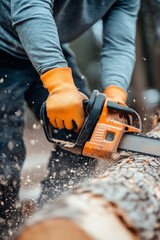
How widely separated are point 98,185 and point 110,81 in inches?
58.5

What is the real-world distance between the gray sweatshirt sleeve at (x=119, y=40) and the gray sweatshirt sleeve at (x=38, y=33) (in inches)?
31.1

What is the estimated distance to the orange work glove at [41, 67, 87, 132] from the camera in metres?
2.56

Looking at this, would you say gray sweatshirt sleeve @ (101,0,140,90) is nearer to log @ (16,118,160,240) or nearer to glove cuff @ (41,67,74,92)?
glove cuff @ (41,67,74,92)

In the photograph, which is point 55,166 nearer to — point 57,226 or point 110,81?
point 110,81

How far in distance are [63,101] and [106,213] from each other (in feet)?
3.14

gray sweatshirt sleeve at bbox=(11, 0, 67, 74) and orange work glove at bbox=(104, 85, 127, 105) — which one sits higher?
gray sweatshirt sleeve at bbox=(11, 0, 67, 74)

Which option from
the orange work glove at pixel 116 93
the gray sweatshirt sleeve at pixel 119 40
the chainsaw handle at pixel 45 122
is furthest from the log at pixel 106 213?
the gray sweatshirt sleeve at pixel 119 40

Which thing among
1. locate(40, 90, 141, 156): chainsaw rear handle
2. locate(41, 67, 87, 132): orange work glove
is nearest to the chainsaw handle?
locate(41, 67, 87, 132): orange work glove

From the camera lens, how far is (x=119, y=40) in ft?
11.5

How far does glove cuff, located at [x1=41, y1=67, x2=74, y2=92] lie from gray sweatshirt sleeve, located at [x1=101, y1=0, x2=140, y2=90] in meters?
0.73

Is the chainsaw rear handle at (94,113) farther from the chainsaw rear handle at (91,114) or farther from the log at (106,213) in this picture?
the log at (106,213)

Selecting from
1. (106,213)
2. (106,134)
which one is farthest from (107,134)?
(106,213)

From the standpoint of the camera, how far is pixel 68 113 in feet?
8.39

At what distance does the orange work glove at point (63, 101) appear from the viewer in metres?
2.56
